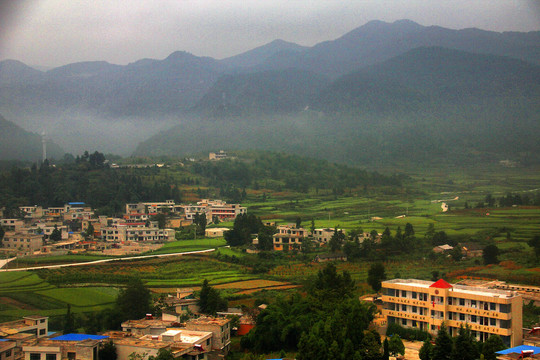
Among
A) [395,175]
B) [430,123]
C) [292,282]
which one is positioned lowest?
[292,282]

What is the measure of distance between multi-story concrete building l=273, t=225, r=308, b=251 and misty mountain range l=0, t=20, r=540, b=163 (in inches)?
609

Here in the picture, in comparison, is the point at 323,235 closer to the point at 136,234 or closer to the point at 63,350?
the point at 136,234

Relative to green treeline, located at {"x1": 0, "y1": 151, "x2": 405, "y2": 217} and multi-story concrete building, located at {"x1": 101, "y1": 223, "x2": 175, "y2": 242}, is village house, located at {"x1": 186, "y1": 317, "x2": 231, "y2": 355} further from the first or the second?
green treeline, located at {"x1": 0, "y1": 151, "x2": 405, "y2": 217}

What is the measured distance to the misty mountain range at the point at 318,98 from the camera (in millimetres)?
40125

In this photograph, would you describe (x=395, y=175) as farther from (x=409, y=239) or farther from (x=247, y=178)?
(x=409, y=239)

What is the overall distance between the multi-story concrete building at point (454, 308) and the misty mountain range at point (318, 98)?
71.2ft

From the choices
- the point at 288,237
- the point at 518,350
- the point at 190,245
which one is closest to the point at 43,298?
the point at 190,245

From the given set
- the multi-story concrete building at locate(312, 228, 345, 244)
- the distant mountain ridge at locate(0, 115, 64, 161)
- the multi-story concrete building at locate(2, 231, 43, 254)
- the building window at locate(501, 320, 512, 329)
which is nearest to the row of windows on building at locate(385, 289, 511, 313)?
the building window at locate(501, 320, 512, 329)

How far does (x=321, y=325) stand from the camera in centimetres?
930

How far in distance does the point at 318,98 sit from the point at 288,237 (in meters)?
41.9

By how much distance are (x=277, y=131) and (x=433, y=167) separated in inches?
870

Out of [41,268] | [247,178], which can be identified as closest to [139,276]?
[41,268]

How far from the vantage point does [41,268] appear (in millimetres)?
15969

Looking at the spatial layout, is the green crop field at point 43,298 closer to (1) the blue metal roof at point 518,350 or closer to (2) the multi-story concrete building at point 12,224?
(2) the multi-story concrete building at point 12,224
